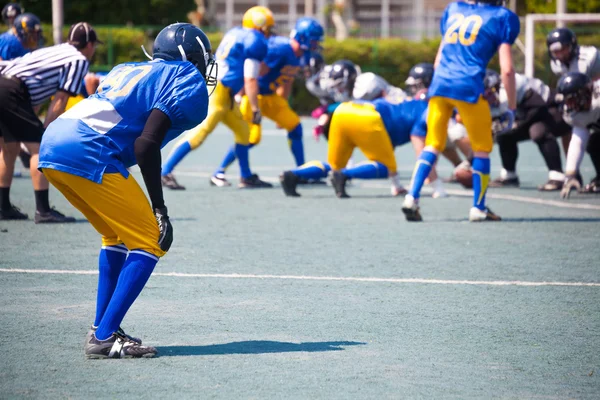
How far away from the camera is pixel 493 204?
435 inches

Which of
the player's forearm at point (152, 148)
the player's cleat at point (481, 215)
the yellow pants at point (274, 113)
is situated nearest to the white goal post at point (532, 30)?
the yellow pants at point (274, 113)

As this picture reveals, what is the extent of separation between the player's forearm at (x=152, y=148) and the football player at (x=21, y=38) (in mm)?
6209

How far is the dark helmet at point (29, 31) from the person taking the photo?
33.8 ft

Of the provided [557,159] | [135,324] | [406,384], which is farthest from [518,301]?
[557,159]

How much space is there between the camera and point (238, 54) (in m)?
11.8

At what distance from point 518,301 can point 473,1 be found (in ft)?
12.7

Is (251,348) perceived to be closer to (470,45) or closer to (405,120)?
(470,45)

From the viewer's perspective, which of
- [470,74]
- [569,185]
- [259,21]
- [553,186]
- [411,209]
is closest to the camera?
[470,74]

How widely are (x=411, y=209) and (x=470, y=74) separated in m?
1.36

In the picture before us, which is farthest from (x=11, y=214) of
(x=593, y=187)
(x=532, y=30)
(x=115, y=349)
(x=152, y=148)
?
(x=532, y=30)

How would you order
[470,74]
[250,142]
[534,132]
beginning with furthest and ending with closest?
[250,142]
[534,132]
[470,74]

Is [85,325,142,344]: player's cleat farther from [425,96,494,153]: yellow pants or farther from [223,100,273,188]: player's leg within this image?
[223,100,273,188]: player's leg

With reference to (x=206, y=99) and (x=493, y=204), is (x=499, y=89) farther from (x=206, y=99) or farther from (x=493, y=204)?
(x=206, y=99)

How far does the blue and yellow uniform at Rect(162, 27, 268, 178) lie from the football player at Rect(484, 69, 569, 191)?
302 cm
